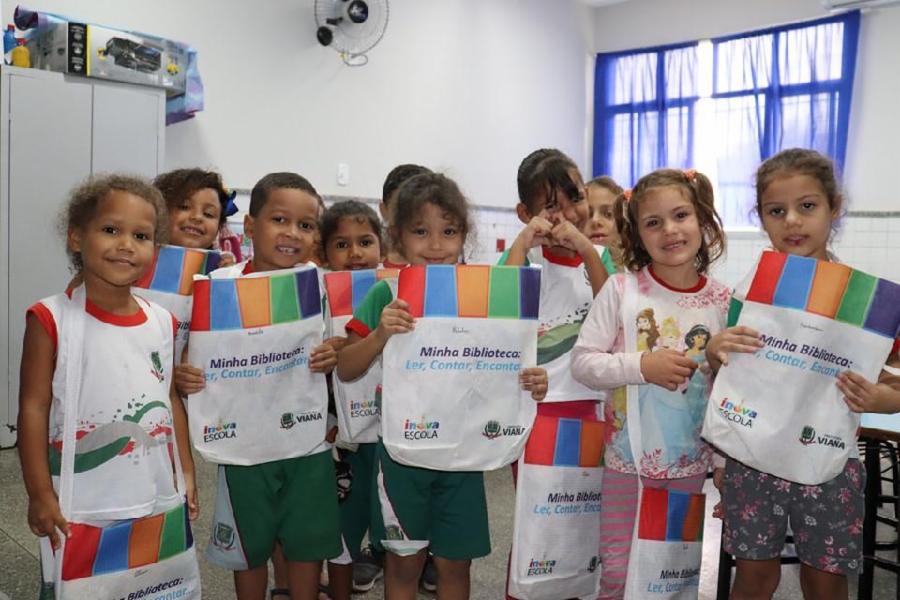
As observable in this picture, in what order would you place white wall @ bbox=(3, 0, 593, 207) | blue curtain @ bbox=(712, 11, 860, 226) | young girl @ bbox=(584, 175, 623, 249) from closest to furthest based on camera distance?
young girl @ bbox=(584, 175, 623, 249) < white wall @ bbox=(3, 0, 593, 207) < blue curtain @ bbox=(712, 11, 860, 226)

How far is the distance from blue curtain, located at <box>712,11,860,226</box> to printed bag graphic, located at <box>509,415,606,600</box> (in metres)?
4.64

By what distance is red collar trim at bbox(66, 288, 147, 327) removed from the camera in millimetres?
1469

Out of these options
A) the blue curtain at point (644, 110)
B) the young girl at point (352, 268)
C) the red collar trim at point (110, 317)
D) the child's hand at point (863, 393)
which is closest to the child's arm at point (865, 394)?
the child's hand at point (863, 393)

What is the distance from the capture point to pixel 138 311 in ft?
5.08

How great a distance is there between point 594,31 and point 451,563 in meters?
6.76

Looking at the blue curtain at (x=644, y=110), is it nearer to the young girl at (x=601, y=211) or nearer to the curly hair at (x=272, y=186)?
the young girl at (x=601, y=211)

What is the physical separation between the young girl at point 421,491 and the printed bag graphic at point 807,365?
1.38 ft

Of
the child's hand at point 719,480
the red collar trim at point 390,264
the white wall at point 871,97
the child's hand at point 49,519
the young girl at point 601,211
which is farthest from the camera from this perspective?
the white wall at point 871,97

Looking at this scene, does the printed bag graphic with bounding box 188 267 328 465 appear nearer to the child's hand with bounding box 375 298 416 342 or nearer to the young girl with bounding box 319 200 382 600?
the child's hand with bounding box 375 298 416 342

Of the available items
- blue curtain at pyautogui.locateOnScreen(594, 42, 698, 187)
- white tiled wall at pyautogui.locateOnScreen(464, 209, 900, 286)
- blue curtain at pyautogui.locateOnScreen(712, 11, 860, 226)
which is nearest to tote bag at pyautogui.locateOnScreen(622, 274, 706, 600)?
white tiled wall at pyautogui.locateOnScreen(464, 209, 900, 286)

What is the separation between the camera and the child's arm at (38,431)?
1.36 metres

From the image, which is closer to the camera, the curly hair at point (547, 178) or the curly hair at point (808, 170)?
the curly hair at point (808, 170)

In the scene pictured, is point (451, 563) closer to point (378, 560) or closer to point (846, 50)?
point (378, 560)

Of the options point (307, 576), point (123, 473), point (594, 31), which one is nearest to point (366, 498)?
point (307, 576)
